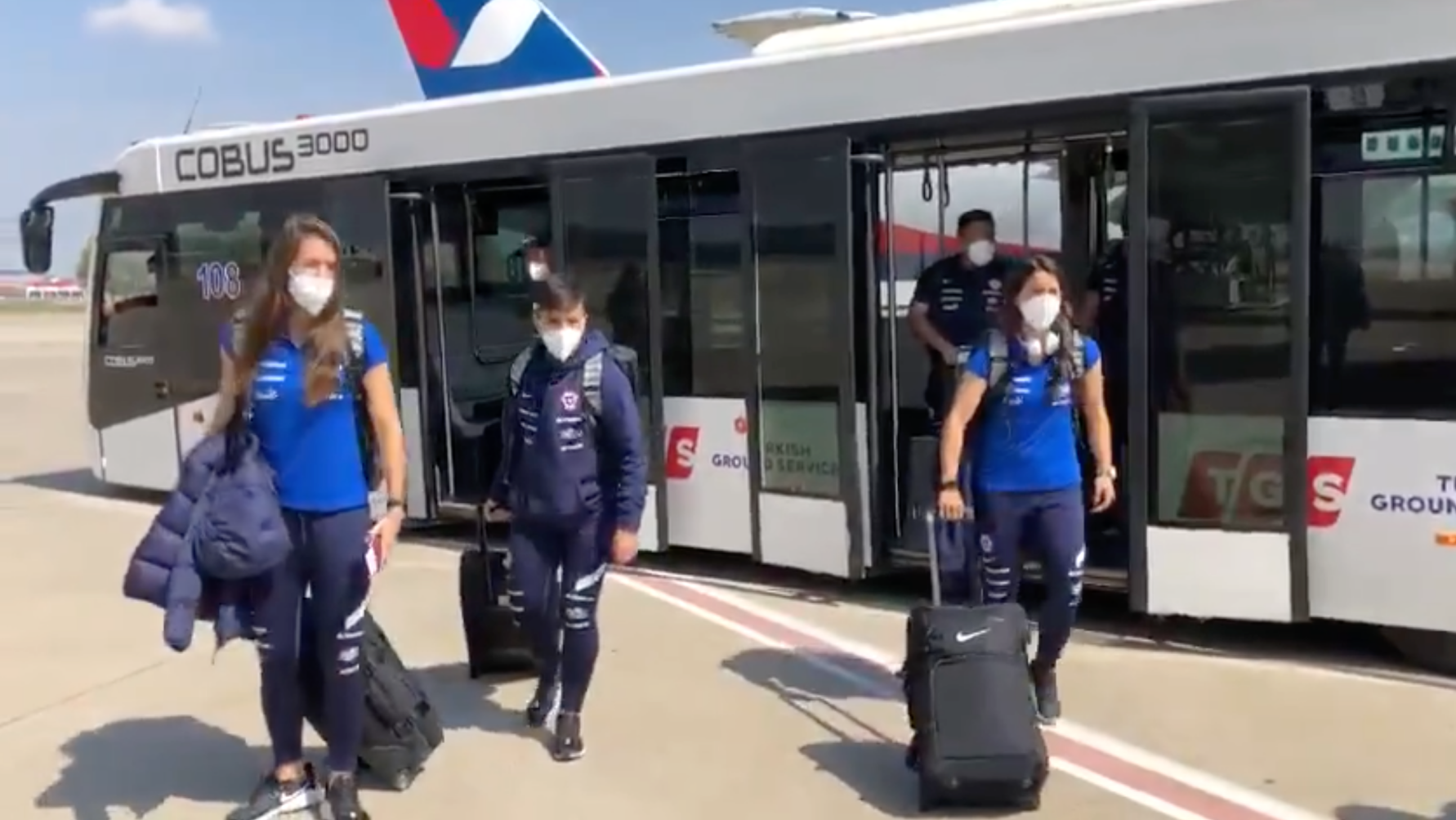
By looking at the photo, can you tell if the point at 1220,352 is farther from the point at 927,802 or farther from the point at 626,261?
the point at 626,261

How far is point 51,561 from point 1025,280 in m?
6.95

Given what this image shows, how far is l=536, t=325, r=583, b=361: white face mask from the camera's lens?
5152mm

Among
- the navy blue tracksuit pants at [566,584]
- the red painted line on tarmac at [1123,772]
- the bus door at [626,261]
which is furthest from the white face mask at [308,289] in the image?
the bus door at [626,261]

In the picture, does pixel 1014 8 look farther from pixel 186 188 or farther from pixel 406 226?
pixel 186 188

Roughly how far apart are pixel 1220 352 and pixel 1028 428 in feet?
4.84

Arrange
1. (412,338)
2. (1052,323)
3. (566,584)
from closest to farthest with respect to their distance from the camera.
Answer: (1052,323) < (566,584) < (412,338)

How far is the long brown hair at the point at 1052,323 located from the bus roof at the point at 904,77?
160 cm

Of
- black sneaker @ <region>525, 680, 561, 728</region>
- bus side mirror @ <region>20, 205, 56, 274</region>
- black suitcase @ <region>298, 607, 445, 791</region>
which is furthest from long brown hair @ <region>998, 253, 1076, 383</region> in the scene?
bus side mirror @ <region>20, 205, 56, 274</region>

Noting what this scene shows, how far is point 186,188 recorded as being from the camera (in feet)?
35.3

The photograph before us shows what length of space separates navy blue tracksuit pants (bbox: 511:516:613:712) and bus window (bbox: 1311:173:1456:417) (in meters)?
3.03

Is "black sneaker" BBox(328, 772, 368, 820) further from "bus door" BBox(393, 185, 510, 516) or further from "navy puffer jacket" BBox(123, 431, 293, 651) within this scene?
"bus door" BBox(393, 185, 510, 516)

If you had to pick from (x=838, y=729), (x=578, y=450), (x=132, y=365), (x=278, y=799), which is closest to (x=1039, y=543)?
(x=838, y=729)

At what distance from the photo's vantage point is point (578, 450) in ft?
16.9

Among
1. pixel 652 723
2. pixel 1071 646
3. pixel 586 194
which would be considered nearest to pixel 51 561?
pixel 586 194
